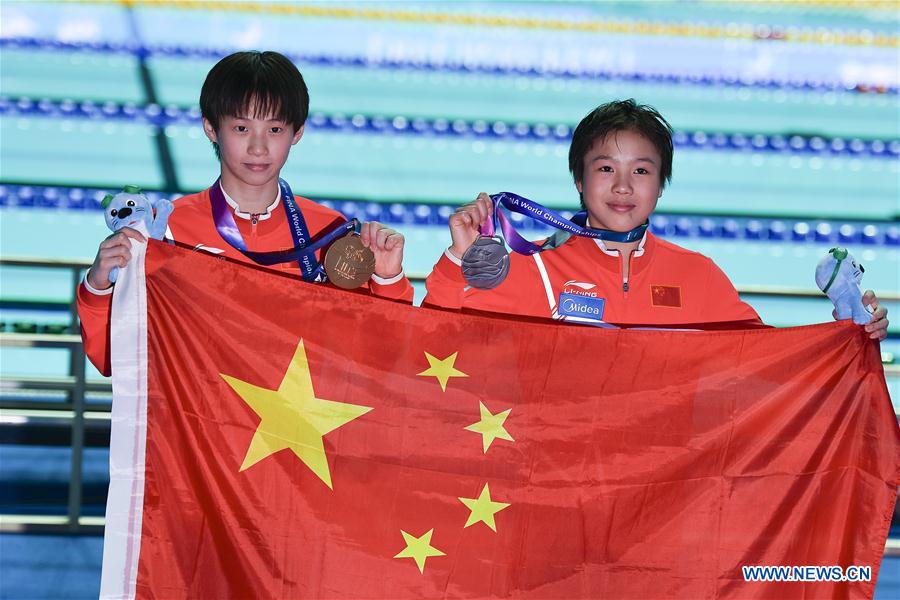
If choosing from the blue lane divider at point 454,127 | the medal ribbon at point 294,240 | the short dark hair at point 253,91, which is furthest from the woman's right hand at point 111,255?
the blue lane divider at point 454,127

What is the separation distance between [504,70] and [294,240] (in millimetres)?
5737

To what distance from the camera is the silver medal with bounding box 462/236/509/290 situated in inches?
81.4

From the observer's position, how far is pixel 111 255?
2.02 metres

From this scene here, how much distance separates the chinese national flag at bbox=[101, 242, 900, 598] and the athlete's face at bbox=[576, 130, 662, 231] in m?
0.29

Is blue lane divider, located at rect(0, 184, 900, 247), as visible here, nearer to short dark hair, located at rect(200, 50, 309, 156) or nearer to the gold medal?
short dark hair, located at rect(200, 50, 309, 156)

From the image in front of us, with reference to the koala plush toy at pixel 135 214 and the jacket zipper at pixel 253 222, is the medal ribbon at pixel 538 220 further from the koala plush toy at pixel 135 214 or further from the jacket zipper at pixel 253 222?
the koala plush toy at pixel 135 214

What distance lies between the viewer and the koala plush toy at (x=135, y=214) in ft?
6.77

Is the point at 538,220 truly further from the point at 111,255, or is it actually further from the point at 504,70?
the point at 504,70

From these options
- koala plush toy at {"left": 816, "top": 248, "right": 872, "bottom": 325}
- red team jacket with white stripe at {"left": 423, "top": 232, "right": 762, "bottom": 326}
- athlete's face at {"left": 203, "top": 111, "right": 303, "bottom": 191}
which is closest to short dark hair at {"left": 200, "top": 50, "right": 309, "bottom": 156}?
athlete's face at {"left": 203, "top": 111, "right": 303, "bottom": 191}

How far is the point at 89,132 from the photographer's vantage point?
6.89 metres

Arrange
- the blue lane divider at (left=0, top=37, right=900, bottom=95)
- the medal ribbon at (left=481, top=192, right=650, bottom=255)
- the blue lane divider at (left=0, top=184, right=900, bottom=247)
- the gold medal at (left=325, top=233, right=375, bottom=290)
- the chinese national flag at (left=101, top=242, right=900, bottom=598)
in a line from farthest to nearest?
1. the blue lane divider at (left=0, top=37, right=900, bottom=95)
2. the blue lane divider at (left=0, top=184, right=900, bottom=247)
3. the medal ribbon at (left=481, top=192, right=650, bottom=255)
4. the gold medal at (left=325, top=233, right=375, bottom=290)
5. the chinese national flag at (left=101, top=242, right=900, bottom=598)

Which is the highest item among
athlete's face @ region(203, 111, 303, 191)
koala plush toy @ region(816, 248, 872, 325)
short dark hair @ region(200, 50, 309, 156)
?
short dark hair @ region(200, 50, 309, 156)

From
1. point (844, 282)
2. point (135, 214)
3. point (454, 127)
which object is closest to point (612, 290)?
point (844, 282)

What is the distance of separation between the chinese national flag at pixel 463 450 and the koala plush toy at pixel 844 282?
60 mm
